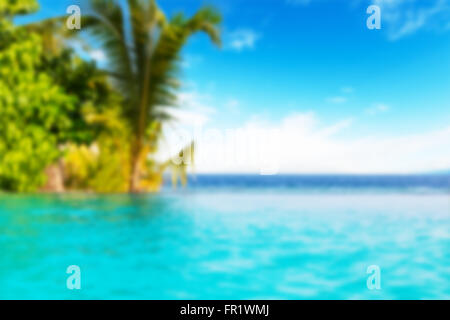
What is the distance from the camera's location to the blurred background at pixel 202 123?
4.50m

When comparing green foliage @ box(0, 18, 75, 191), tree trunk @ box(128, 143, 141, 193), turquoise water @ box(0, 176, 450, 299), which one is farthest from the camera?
tree trunk @ box(128, 143, 141, 193)

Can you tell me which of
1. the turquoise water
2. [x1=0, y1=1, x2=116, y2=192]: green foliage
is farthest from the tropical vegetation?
the turquoise water

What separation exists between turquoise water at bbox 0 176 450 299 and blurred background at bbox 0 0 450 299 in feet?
0.12

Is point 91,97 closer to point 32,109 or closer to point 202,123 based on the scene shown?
point 32,109

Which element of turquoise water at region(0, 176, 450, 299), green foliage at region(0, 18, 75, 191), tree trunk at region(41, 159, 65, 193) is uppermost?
green foliage at region(0, 18, 75, 191)

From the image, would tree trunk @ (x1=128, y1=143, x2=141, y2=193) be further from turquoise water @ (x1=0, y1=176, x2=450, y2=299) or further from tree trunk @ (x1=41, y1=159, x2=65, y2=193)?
turquoise water @ (x1=0, y1=176, x2=450, y2=299)

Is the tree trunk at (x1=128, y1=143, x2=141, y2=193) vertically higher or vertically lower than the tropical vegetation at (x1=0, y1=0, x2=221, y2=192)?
lower

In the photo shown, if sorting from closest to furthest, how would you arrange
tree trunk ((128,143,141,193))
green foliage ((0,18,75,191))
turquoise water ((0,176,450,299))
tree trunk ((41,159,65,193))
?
turquoise water ((0,176,450,299))
green foliage ((0,18,75,191))
tree trunk ((128,143,141,193))
tree trunk ((41,159,65,193))

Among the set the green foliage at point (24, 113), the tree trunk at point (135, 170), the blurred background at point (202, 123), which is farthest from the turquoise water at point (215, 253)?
the tree trunk at point (135, 170)

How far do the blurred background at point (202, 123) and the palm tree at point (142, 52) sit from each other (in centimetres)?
4

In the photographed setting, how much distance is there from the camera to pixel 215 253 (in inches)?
194

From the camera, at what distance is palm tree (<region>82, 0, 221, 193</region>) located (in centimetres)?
1096

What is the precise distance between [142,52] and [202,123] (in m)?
4.65

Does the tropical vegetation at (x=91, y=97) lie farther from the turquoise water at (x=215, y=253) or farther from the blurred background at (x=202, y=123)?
the turquoise water at (x=215, y=253)
